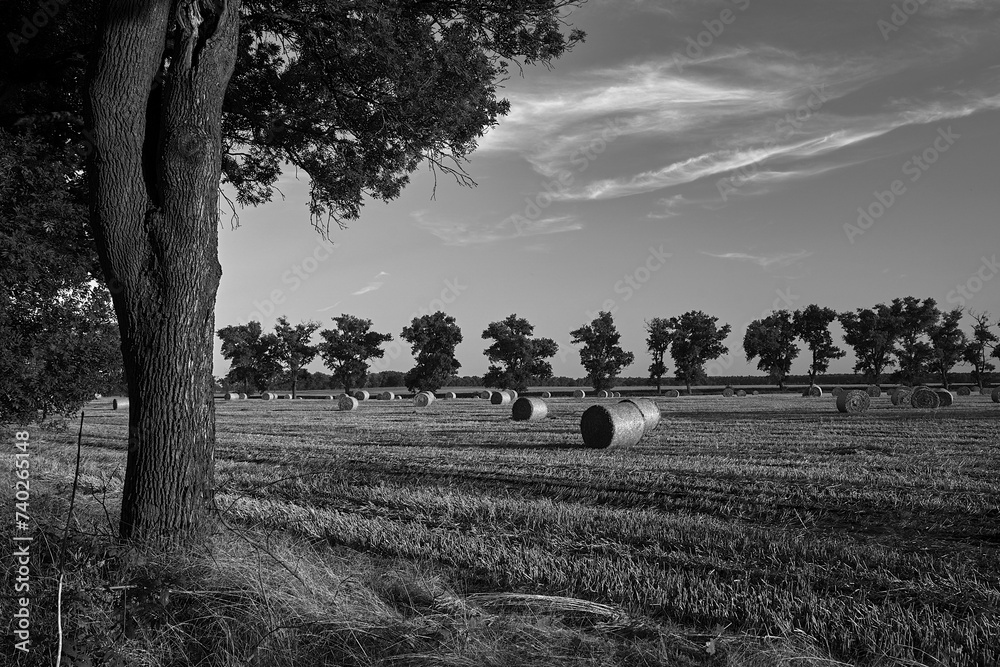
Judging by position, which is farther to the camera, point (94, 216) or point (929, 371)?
point (929, 371)

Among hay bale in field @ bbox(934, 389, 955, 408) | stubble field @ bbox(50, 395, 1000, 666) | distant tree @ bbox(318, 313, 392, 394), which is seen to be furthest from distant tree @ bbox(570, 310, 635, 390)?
stubble field @ bbox(50, 395, 1000, 666)

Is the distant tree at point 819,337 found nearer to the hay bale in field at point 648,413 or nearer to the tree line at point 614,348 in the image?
the tree line at point 614,348

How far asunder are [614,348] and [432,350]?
25.3 metres

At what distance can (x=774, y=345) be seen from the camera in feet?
322

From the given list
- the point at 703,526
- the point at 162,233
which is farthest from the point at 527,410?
the point at 162,233

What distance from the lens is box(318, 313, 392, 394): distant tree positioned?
268 ft

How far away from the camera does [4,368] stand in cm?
1185

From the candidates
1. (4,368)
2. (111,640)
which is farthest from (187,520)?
(4,368)

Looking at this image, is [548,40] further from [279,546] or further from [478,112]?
[279,546]

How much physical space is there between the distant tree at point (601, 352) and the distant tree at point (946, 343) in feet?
139

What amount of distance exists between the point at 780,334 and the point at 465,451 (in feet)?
312

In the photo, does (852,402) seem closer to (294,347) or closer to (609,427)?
(609,427)

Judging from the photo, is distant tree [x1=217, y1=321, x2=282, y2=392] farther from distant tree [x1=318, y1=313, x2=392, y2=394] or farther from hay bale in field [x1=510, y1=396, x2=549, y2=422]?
hay bale in field [x1=510, y1=396, x2=549, y2=422]

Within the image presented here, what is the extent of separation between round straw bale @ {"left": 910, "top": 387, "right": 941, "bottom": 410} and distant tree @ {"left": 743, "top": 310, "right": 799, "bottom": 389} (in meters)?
65.7
